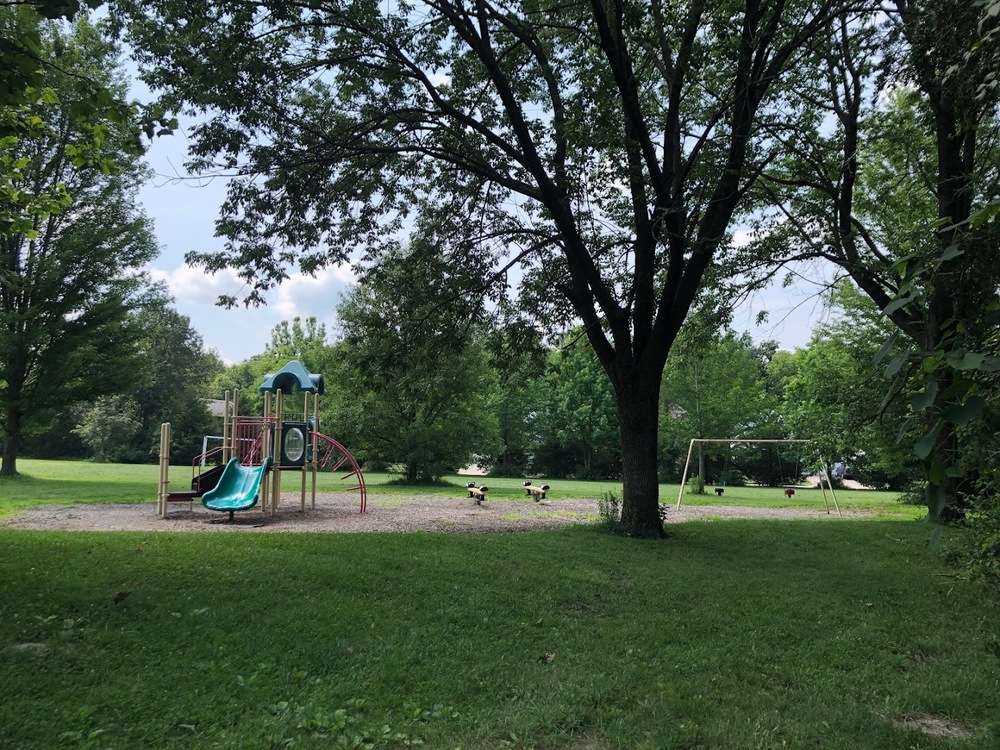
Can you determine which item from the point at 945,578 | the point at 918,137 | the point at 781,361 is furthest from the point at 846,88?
the point at 781,361

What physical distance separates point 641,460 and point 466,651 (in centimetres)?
676

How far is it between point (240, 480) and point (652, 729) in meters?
11.6

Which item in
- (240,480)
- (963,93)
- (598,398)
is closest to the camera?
(963,93)

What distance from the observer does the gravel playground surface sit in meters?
11.4

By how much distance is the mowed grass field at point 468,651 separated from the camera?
3.72 m

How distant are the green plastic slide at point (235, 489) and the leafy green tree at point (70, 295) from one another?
35.2ft

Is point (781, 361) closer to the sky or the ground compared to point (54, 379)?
closer to the sky

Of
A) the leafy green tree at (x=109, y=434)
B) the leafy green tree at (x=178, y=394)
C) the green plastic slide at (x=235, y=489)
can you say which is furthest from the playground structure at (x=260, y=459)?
the leafy green tree at (x=109, y=434)

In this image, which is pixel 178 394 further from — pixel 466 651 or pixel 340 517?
pixel 466 651

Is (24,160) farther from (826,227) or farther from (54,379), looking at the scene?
(54,379)

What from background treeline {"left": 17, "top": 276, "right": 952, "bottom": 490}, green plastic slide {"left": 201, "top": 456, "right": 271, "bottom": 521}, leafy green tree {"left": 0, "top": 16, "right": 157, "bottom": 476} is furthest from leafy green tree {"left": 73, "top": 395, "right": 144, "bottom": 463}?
green plastic slide {"left": 201, "top": 456, "right": 271, "bottom": 521}

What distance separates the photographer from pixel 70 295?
21438mm

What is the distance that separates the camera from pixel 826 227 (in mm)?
12250

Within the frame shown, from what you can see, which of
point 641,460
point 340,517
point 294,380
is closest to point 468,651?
point 641,460
